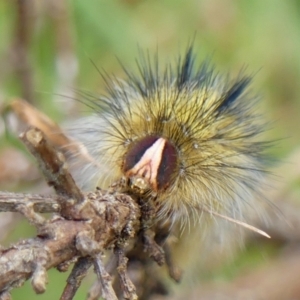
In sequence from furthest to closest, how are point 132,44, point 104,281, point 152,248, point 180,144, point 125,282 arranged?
point 132,44 → point 180,144 → point 152,248 → point 125,282 → point 104,281

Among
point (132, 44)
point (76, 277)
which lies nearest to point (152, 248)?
point (76, 277)

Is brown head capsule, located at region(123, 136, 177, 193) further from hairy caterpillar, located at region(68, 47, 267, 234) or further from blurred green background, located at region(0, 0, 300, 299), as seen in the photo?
blurred green background, located at region(0, 0, 300, 299)

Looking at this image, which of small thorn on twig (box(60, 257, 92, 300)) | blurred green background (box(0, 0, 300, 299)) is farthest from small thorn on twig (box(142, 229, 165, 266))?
blurred green background (box(0, 0, 300, 299))

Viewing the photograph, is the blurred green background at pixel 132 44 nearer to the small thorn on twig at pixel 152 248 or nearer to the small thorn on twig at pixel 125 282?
the small thorn on twig at pixel 152 248

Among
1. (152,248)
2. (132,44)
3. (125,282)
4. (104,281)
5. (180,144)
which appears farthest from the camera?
(132,44)

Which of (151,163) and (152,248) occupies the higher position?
(151,163)

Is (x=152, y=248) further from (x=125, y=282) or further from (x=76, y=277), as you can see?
(x=76, y=277)

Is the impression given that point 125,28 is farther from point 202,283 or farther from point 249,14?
point 202,283
